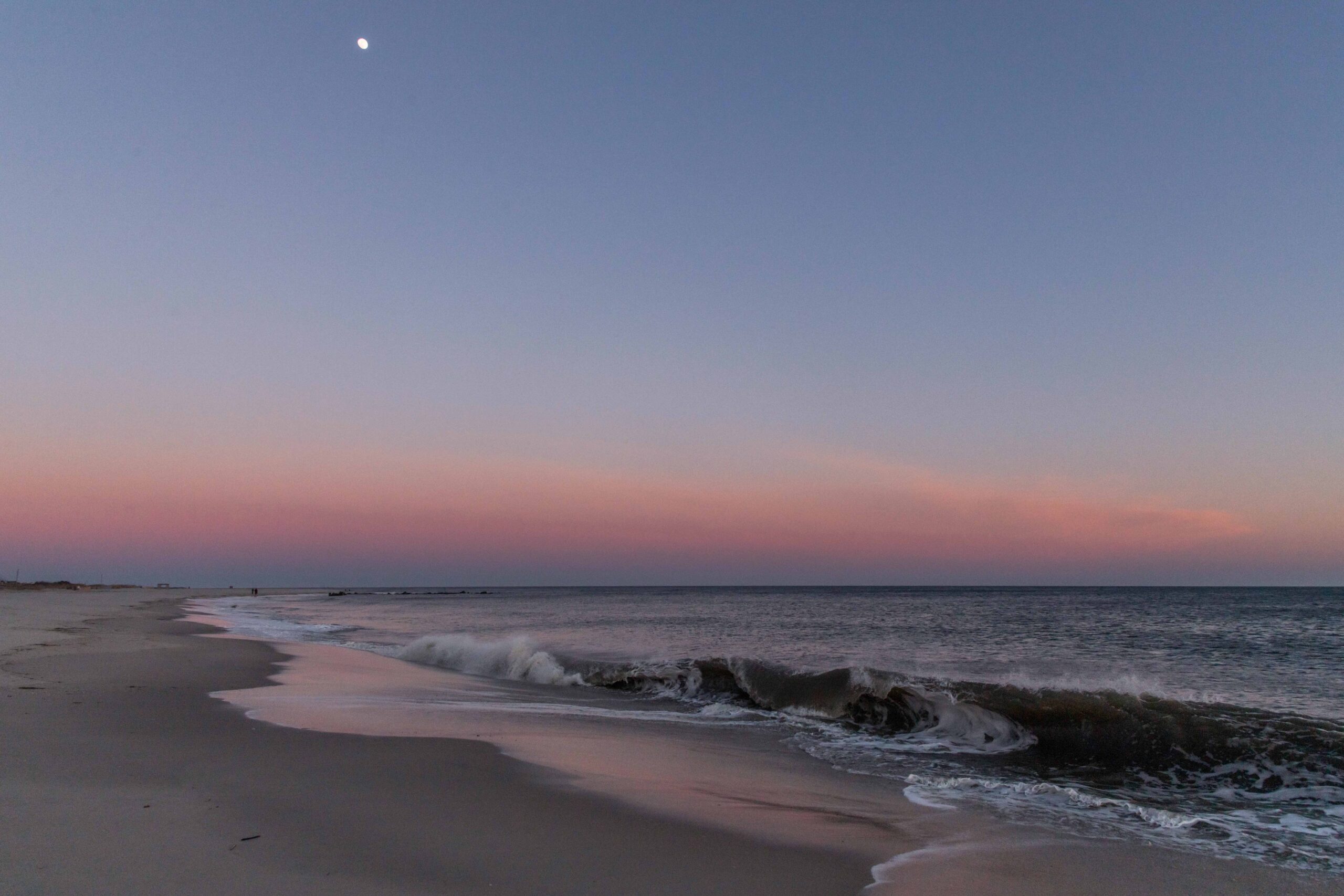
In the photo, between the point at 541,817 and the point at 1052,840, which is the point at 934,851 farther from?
the point at 541,817

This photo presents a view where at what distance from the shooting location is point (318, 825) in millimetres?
5328

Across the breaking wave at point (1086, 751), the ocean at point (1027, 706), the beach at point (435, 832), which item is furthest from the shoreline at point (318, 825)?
the breaking wave at point (1086, 751)

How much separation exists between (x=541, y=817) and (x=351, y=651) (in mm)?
19269

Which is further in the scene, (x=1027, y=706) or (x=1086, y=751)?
(x=1027, y=706)

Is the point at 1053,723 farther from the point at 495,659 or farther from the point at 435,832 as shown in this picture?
the point at 495,659

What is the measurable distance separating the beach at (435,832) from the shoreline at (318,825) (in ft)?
0.07

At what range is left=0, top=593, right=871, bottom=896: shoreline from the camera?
171 inches

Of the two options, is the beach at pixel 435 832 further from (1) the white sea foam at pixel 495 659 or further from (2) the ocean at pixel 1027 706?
(1) the white sea foam at pixel 495 659

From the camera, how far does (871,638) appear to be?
2603 cm

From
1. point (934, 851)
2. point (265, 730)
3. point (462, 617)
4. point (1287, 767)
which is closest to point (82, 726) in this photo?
point (265, 730)

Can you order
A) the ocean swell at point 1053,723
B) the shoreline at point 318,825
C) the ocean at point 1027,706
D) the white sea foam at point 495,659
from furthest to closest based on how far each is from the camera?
1. the white sea foam at point 495,659
2. the ocean swell at point 1053,723
3. the ocean at point 1027,706
4. the shoreline at point 318,825

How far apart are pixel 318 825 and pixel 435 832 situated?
0.84m

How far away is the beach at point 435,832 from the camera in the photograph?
4.44m

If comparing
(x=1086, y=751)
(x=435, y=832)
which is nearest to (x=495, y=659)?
(x=1086, y=751)
